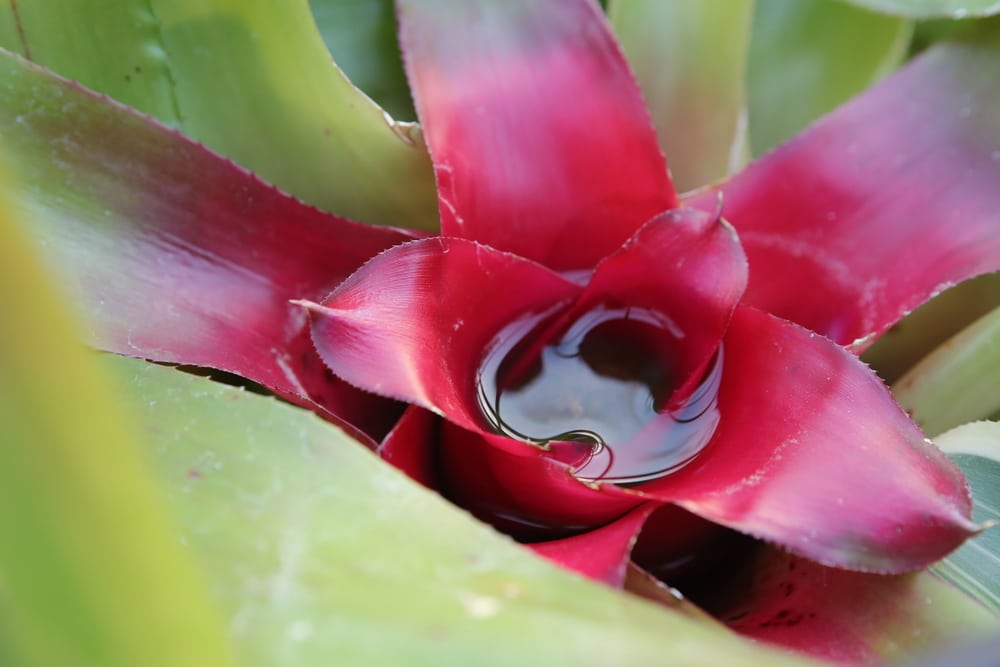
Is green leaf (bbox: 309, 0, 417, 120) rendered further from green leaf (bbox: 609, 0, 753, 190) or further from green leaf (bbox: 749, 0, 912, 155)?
green leaf (bbox: 749, 0, 912, 155)

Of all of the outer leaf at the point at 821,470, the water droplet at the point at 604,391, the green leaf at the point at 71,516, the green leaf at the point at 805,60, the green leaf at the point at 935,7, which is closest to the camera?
the green leaf at the point at 71,516

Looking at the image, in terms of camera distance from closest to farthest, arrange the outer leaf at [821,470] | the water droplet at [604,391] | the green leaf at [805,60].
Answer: the outer leaf at [821,470] < the water droplet at [604,391] < the green leaf at [805,60]

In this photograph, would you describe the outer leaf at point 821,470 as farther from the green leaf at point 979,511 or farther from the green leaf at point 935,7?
the green leaf at point 935,7

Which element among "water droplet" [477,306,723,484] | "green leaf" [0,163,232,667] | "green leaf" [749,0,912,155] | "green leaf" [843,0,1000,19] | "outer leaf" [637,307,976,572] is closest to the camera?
"green leaf" [0,163,232,667]

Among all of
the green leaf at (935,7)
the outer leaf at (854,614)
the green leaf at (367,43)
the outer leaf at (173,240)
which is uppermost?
the green leaf at (935,7)

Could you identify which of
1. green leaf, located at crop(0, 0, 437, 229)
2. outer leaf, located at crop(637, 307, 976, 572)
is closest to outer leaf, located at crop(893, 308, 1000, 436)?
outer leaf, located at crop(637, 307, 976, 572)

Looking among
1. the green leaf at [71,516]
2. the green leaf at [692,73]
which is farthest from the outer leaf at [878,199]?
the green leaf at [71,516]
